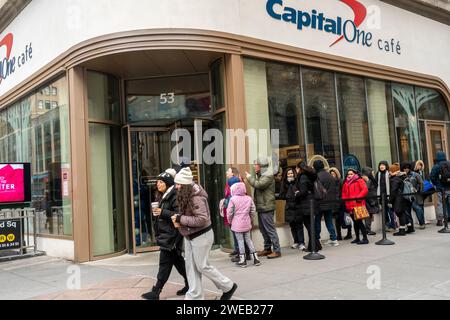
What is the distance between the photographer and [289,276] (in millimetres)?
6953

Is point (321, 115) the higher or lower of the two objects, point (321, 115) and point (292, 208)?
the higher

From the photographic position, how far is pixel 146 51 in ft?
29.4

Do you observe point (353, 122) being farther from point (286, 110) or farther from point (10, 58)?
point (10, 58)

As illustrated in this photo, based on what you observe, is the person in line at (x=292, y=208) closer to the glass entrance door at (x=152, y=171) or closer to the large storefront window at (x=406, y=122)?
the glass entrance door at (x=152, y=171)

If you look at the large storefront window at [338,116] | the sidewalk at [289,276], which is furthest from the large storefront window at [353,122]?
the sidewalk at [289,276]

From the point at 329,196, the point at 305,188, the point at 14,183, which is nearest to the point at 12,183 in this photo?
the point at 14,183

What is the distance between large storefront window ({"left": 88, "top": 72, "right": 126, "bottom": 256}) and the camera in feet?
32.1

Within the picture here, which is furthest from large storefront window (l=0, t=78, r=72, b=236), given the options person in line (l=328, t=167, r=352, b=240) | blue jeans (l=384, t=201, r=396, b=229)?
blue jeans (l=384, t=201, r=396, b=229)

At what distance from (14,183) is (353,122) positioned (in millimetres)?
8783

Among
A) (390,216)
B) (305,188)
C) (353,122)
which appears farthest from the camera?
(353,122)

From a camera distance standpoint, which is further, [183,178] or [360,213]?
[360,213]

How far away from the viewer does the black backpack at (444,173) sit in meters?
11.4

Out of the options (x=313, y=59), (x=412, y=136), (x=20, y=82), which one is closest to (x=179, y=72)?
(x=313, y=59)

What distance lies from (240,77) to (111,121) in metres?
3.14
